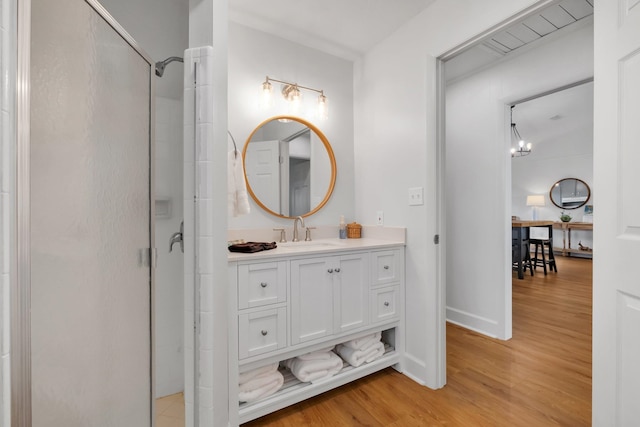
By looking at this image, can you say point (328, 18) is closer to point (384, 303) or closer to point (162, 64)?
point (162, 64)

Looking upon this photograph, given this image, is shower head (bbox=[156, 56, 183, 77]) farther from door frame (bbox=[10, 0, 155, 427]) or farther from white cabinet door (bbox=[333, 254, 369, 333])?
white cabinet door (bbox=[333, 254, 369, 333])

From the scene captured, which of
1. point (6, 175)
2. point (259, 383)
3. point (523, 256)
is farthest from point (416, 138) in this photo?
point (523, 256)

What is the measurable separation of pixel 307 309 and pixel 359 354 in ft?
1.66

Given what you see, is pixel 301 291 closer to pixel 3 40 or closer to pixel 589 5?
pixel 3 40

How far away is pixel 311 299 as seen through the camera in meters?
1.64

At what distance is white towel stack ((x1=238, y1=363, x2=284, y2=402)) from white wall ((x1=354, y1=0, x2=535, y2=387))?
0.90 metres

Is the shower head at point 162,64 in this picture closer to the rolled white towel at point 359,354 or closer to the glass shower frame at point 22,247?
the glass shower frame at point 22,247

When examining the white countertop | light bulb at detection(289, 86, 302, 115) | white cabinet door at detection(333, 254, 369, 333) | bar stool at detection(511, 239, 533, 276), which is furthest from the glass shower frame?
bar stool at detection(511, 239, 533, 276)

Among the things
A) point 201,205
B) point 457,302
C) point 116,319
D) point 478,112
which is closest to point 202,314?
point 116,319

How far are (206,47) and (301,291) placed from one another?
4.03 ft

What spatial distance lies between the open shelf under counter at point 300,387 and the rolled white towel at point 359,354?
24 mm

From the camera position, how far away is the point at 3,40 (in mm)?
518

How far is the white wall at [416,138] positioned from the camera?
1721 millimetres

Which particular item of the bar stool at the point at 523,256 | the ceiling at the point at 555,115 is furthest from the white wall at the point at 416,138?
the bar stool at the point at 523,256
